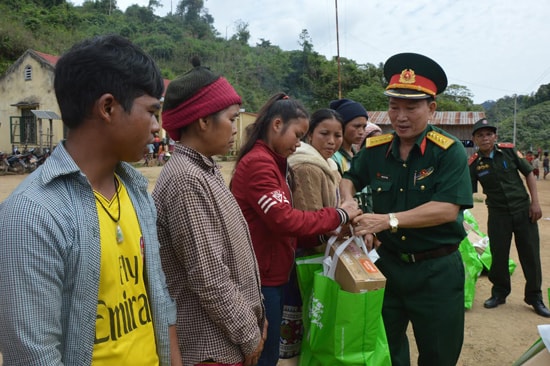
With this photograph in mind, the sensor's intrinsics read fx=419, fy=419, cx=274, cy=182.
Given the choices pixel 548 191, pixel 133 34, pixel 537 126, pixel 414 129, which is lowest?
pixel 548 191

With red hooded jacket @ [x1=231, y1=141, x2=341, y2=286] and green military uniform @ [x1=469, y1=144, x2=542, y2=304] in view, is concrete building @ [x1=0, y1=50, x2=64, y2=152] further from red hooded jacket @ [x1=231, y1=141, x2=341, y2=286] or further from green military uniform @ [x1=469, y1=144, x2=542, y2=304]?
red hooded jacket @ [x1=231, y1=141, x2=341, y2=286]

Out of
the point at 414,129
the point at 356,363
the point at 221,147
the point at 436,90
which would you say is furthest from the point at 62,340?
the point at 436,90

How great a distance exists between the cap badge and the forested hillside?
94.7 feet

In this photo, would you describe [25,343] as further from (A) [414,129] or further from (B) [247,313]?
(A) [414,129]

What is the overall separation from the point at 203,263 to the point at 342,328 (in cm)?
90

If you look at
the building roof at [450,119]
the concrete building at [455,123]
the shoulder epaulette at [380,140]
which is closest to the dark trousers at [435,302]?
the shoulder epaulette at [380,140]

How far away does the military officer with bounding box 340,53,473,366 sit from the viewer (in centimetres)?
225

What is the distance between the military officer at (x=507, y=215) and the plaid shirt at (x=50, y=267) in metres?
4.57

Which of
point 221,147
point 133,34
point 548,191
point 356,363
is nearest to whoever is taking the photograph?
point 221,147

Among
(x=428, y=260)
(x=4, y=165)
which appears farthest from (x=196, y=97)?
(x=4, y=165)

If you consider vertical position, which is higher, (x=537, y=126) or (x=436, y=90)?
(x=537, y=126)

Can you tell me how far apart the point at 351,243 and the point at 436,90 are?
1045 millimetres

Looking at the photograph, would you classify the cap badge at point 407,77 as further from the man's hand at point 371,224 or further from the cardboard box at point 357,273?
the cardboard box at point 357,273

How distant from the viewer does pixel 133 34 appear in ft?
162
